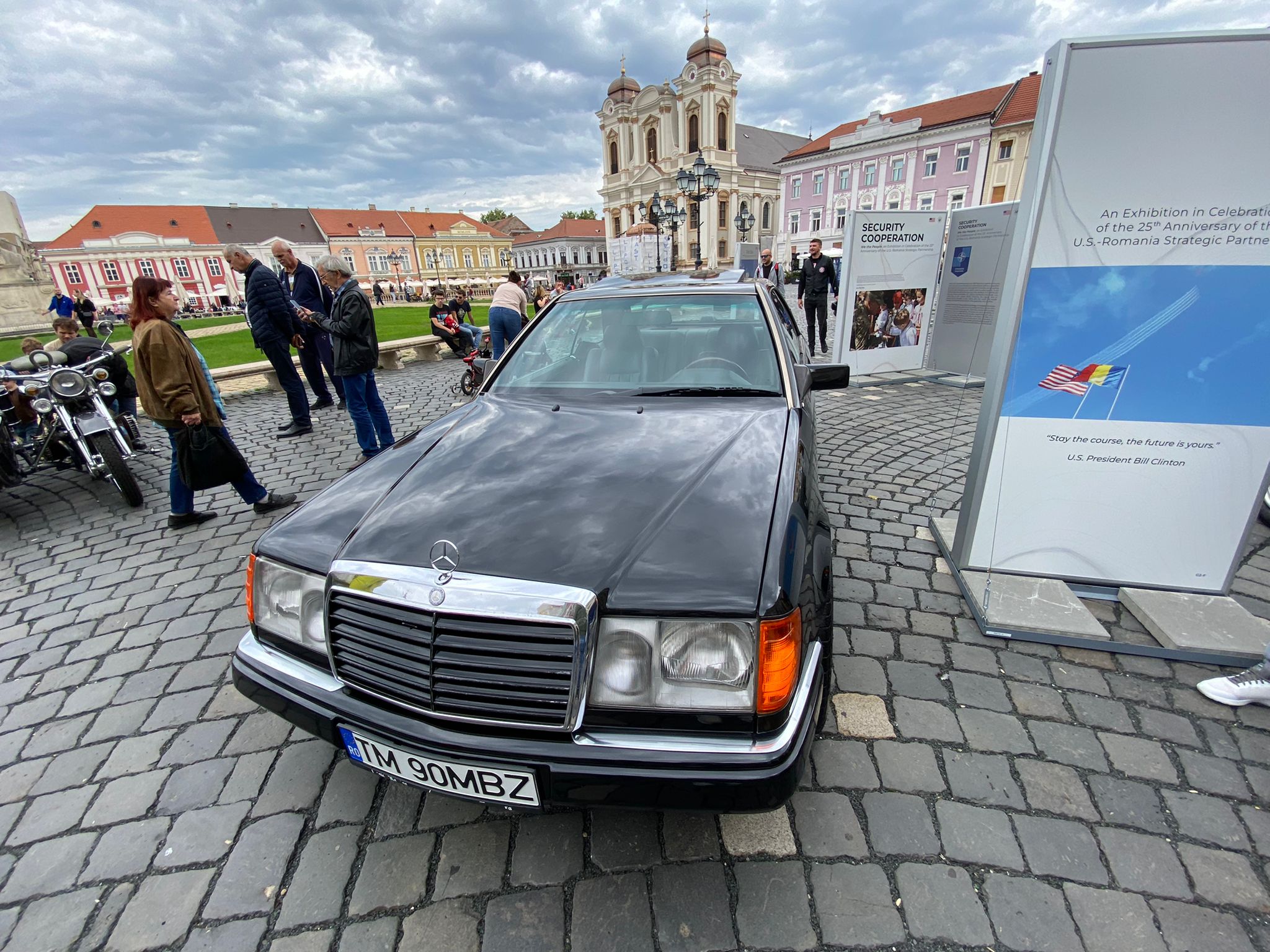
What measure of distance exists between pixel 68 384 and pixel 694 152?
7639cm

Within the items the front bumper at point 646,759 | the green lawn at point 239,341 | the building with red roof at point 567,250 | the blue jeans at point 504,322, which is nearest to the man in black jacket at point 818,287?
the blue jeans at point 504,322

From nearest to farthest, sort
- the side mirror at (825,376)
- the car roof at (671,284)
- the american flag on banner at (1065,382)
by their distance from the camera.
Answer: the american flag on banner at (1065,382) → the side mirror at (825,376) → the car roof at (671,284)

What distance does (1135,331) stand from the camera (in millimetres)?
2691

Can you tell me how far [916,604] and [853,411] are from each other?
14.9 feet

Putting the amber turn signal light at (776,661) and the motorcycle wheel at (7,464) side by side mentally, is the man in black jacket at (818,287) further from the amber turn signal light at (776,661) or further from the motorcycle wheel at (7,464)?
the motorcycle wheel at (7,464)

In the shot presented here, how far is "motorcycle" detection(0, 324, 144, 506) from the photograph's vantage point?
4.85m

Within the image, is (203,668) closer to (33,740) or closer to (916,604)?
(33,740)

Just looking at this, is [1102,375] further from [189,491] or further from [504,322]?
[504,322]

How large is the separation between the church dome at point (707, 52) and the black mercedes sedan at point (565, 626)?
80.7 m

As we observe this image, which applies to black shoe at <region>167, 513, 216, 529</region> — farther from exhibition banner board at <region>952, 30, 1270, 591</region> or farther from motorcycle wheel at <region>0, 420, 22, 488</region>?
exhibition banner board at <region>952, 30, 1270, 591</region>

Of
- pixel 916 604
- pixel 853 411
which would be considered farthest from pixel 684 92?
pixel 916 604

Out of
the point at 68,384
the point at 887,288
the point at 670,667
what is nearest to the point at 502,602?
the point at 670,667

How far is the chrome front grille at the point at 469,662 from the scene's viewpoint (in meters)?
1.48

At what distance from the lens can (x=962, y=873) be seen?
5.70ft
